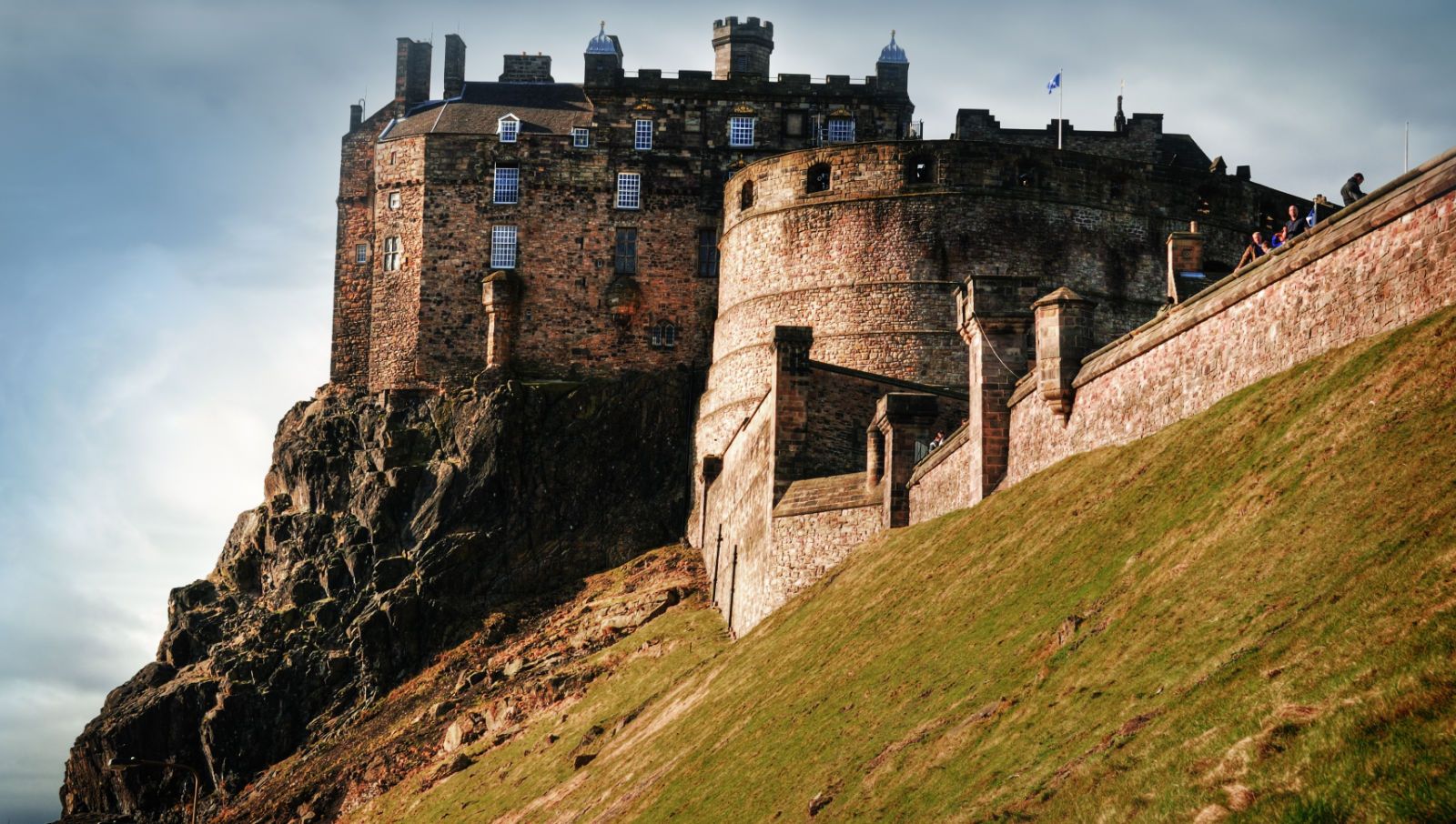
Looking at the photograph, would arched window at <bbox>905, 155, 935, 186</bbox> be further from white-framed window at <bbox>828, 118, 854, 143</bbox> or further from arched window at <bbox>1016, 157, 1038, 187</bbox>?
white-framed window at <bbox>828, 118, 854, 143</bbox>

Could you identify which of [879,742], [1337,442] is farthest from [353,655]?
[1337,442]

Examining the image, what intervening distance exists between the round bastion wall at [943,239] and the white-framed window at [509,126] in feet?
46.4

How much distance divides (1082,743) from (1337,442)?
4.77m

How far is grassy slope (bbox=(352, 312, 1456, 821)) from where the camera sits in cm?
1497

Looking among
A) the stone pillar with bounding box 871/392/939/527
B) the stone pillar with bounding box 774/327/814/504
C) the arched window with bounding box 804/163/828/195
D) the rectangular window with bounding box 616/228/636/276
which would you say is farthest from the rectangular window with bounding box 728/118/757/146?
the stone pillar with bounding box 871/392/939/527

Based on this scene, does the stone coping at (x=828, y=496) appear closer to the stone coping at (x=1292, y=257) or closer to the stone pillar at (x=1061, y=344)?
the stone pillar at (x=1061, y=344)

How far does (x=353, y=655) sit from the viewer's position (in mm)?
62312

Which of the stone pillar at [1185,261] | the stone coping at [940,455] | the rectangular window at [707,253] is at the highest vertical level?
the rectangular window at [707,253]

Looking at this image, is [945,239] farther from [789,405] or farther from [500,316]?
[500,316]

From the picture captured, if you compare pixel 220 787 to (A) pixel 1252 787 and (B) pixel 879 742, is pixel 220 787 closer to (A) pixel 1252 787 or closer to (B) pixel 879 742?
(B) pixel 879 742

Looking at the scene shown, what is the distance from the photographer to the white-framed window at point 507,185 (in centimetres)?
6906

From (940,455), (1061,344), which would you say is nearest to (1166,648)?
(1061,344)

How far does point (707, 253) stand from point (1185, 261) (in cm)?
2235

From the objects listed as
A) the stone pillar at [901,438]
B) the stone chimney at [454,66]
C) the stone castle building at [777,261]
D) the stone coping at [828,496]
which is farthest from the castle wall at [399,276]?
the stone pillar at [901,438]
